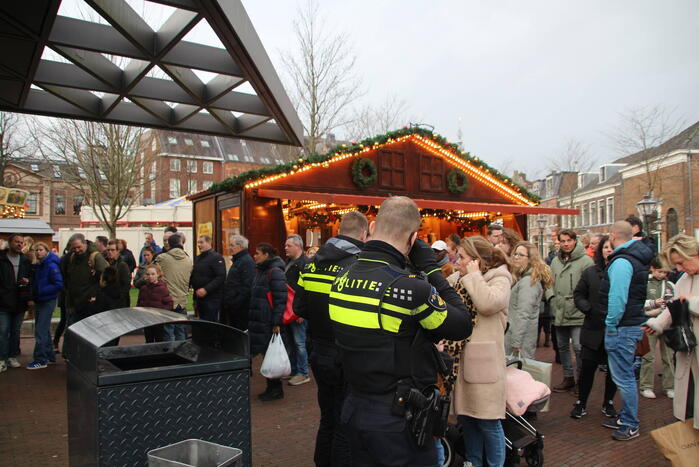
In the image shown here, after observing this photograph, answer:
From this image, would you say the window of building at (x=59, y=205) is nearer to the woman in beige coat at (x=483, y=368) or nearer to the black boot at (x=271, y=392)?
the black boot at (x=271, y=392)

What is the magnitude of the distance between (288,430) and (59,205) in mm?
53446

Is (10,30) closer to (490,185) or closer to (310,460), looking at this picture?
(310,460)

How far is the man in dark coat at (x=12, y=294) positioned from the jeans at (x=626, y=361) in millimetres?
7808

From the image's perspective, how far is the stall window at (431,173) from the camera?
14617 mm

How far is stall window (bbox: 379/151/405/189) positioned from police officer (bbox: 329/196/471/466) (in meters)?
11.5

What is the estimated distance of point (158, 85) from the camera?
642cm

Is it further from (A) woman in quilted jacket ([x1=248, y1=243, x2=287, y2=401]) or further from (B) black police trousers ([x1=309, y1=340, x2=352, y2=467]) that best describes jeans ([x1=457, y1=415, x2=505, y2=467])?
(A) woman in quilted jacket ([x1=248, y1=243, x2=287, y2=401])

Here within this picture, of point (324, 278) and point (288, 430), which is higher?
point (324, 278)

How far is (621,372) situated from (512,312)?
48.0 inches

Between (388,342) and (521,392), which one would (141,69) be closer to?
(388,342)

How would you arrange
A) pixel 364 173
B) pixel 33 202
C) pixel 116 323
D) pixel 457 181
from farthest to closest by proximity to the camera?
pixel 33 202 < pixel 457 181 < pixel 364 173 < pixel 116 323

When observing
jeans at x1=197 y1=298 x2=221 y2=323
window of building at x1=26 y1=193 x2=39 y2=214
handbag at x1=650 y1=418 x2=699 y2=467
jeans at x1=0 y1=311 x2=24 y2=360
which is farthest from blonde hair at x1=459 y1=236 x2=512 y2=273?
window of building at x1=26 y1=193 x2=39 y2=214

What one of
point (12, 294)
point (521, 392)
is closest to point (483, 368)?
point (521, 392)

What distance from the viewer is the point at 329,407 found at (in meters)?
3.79
